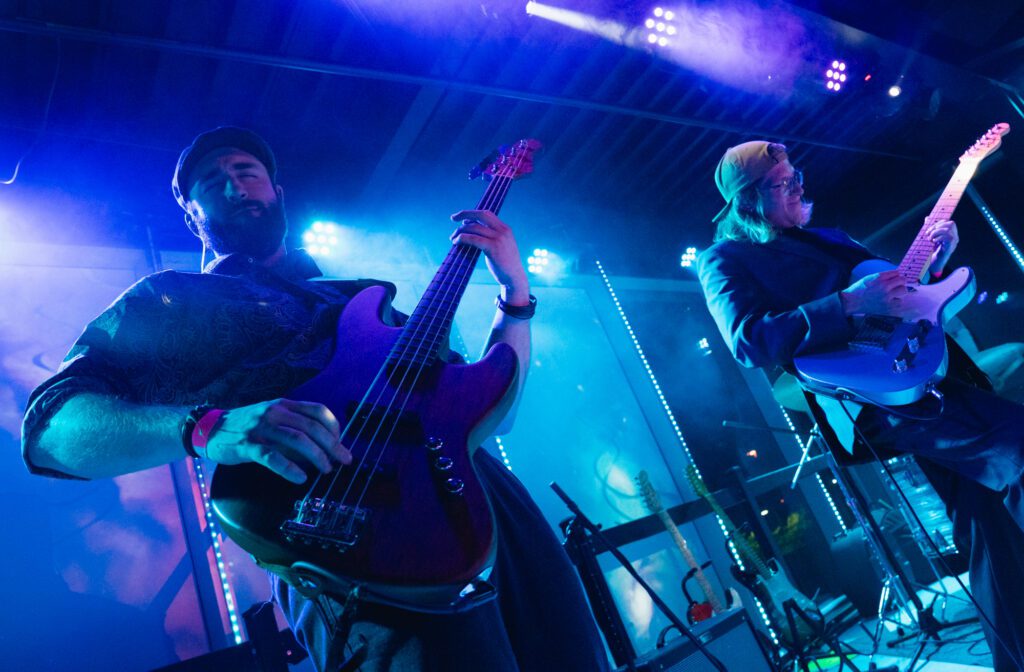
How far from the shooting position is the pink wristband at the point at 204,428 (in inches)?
38.5

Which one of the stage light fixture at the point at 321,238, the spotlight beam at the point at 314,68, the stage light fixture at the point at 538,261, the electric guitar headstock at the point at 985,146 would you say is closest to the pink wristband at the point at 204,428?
the spotlight beam at the point at 314,68

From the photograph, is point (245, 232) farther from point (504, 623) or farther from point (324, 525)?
point (504, 623)

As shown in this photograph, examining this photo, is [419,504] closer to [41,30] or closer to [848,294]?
[848,294]

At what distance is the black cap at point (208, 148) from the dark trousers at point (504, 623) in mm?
1420

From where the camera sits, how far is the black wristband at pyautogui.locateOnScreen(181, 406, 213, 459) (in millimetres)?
1004

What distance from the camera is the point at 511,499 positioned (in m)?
1.34

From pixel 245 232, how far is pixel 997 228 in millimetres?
6798

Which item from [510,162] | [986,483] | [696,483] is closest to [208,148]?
[510,162]

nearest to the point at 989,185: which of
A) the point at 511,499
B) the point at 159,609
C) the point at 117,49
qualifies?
the point at 511,499

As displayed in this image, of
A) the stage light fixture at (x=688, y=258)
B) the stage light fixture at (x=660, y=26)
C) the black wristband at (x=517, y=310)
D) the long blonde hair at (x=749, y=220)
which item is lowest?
the black wristband at (x=517, y=310)

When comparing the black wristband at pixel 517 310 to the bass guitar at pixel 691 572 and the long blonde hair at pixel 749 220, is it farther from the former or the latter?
the bass guitar at pixel 691 572

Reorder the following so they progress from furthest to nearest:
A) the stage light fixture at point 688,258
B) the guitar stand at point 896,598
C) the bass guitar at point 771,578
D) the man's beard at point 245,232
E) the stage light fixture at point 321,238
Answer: the stage light fixture at point 688,258
the stage light fixture at point 321,238
the bass guitar at point 771,578
the guitar stand at point 896,598
the man's beard at point 245,232

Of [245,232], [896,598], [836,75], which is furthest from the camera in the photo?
[836,75]

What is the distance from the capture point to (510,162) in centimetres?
210
